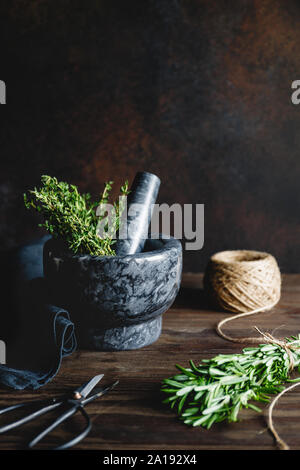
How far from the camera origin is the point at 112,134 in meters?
1.43

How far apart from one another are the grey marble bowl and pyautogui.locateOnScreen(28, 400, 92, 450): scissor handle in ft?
0.69

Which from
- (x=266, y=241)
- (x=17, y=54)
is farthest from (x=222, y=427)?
(x=17, y=54)

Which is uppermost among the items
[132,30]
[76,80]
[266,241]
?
[132,30]

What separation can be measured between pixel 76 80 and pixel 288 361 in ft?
3.55

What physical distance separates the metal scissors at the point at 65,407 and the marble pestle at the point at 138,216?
302 mm

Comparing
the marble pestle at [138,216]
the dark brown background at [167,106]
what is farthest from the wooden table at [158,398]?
the dark brown background at [167,106]

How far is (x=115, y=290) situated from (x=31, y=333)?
212 mm

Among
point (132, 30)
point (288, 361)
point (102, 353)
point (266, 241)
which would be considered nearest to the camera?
point (288, 361)

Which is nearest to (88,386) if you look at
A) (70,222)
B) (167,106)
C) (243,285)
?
(70,222)

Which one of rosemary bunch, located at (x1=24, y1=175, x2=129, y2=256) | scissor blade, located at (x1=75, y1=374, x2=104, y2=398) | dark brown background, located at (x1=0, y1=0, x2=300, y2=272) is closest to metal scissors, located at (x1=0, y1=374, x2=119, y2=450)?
scissor blade, located at (x1=75, y1=374, x2=104, y2=398)

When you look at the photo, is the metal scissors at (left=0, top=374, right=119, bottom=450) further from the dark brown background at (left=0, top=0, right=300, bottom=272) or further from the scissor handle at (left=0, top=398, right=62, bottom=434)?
the dark brown background at (left=0, top=0, right=300, bottom=272)
